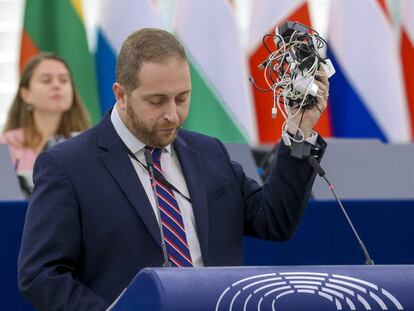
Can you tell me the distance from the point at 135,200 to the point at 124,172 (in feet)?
0.32

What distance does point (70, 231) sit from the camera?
3.23 m

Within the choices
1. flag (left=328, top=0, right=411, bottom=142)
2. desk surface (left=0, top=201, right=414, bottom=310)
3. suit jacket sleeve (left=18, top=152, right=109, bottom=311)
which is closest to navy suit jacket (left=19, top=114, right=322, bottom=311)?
suit jacket sleeve (left=18, top=152, right=109, bottom=311)

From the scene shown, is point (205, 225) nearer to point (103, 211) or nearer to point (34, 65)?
point (103, 211)

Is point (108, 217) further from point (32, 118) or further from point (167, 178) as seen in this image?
point (32, 118)

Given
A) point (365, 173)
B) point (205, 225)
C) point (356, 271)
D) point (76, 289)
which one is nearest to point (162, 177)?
point (205, 225)

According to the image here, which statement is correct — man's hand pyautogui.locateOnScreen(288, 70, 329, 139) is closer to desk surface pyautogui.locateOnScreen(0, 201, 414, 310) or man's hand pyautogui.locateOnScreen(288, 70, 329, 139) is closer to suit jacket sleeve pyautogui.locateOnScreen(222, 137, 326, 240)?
suit jacket sleeve pyautogui.locateOnScreen(222, 137, 326, 240)

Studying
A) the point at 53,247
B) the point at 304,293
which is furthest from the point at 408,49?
the point at 304,293

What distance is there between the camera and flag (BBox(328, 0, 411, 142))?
8.49 meters

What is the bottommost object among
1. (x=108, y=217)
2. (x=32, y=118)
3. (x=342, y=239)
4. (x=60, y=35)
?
(x=342, y=239)

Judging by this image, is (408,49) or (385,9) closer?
(385,9)

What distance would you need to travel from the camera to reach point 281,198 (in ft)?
11.3

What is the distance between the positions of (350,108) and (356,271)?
5.91 m

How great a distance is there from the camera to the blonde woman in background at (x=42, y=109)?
6496 millimetres

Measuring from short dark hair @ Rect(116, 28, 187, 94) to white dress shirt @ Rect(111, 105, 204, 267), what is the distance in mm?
165
